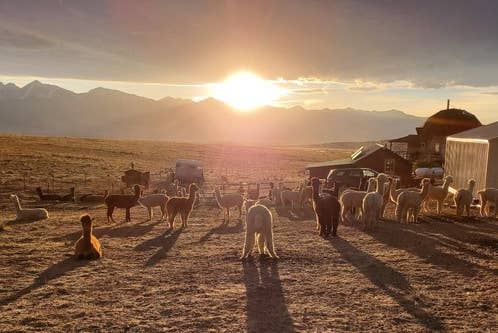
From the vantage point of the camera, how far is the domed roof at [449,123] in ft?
148

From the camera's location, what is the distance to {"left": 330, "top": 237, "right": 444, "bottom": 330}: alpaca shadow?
8055 millimetres

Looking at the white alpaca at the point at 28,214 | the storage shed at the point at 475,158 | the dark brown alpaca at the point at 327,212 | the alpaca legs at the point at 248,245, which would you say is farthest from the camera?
the storage shed at the point at 475,158

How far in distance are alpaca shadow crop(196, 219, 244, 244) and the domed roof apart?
3442cm

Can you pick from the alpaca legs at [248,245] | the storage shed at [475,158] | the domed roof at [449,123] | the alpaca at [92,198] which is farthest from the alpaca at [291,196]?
the domed roof at [449,123]

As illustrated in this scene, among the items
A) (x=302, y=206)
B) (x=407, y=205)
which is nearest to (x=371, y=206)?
(x=407, y=205)

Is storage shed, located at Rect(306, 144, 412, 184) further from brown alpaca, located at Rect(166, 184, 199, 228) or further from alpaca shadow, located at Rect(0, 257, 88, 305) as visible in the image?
alpaca shadow, located at Rect(0, 257, 88, 305)

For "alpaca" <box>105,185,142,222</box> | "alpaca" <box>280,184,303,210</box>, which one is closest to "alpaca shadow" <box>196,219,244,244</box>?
"alpaca" <box>105,185,142,222</box>

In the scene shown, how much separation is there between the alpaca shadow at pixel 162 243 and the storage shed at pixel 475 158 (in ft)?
52.0

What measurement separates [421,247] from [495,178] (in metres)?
11.2

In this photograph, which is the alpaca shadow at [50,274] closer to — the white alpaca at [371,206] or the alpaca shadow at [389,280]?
the alpaca shadow at [389,280]

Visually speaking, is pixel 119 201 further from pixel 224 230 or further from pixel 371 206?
pixel 371 206

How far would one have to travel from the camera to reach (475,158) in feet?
76.5

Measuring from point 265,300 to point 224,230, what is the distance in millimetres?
7561

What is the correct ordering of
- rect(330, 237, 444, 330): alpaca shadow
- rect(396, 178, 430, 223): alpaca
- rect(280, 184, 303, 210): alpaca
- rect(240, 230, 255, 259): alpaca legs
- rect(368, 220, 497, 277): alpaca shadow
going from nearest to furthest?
rect(330, 237, 444, 330): alpaca shadow, rect(368, 220, 497, 277): alpaca shadow, rect(240, 230, 255, 259): alpaca legs, rect(396, 178, 430, 223): alpaca, rect(280, 184, 303, 210): alpaca
